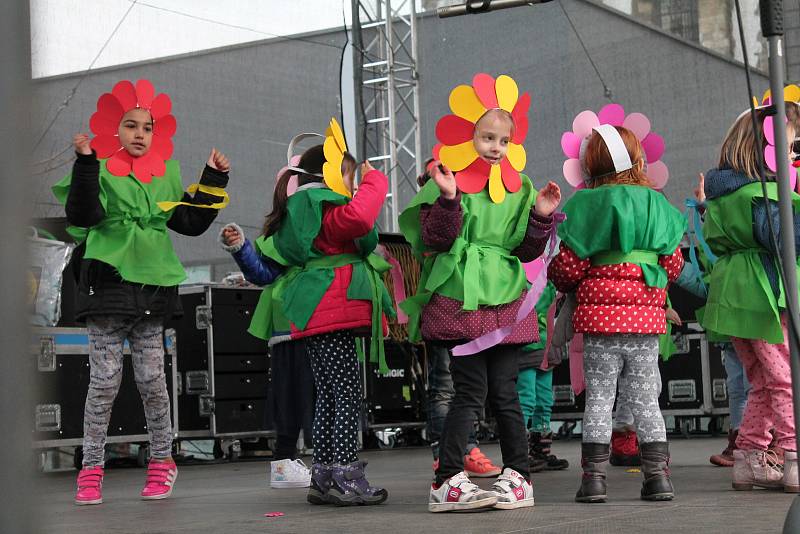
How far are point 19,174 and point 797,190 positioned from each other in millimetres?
3620

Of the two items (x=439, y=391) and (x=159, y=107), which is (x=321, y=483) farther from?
(x=159, y=107)

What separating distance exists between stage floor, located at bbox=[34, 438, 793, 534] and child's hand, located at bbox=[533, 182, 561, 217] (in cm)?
92

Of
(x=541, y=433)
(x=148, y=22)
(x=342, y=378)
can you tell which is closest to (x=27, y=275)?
(x=342, y=378)

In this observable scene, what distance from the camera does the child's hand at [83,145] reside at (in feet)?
12.4

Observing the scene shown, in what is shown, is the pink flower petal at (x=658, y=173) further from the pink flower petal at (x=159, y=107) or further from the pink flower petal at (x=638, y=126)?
the pink flower petal at (x=159, y=107)

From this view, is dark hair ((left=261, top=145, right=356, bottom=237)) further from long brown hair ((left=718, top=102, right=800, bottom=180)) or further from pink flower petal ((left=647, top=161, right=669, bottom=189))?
long brown hair ((left=718, top=102, right=800, bottom=180))

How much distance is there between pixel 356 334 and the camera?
3.95 meters

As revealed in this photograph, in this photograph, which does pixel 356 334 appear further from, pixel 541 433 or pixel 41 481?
pixel 41 481

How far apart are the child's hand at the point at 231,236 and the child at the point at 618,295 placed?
1.14 meters

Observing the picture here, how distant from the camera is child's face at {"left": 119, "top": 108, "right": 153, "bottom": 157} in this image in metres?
4.22

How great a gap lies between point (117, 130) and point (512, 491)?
6.69 feet

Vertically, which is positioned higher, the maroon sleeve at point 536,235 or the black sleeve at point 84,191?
the black sleeve at point 84,191

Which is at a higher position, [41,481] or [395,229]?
[395,229]

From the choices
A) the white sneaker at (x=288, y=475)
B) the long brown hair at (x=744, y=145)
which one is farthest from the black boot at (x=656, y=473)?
the white sneaker at (x=288, y=475)
